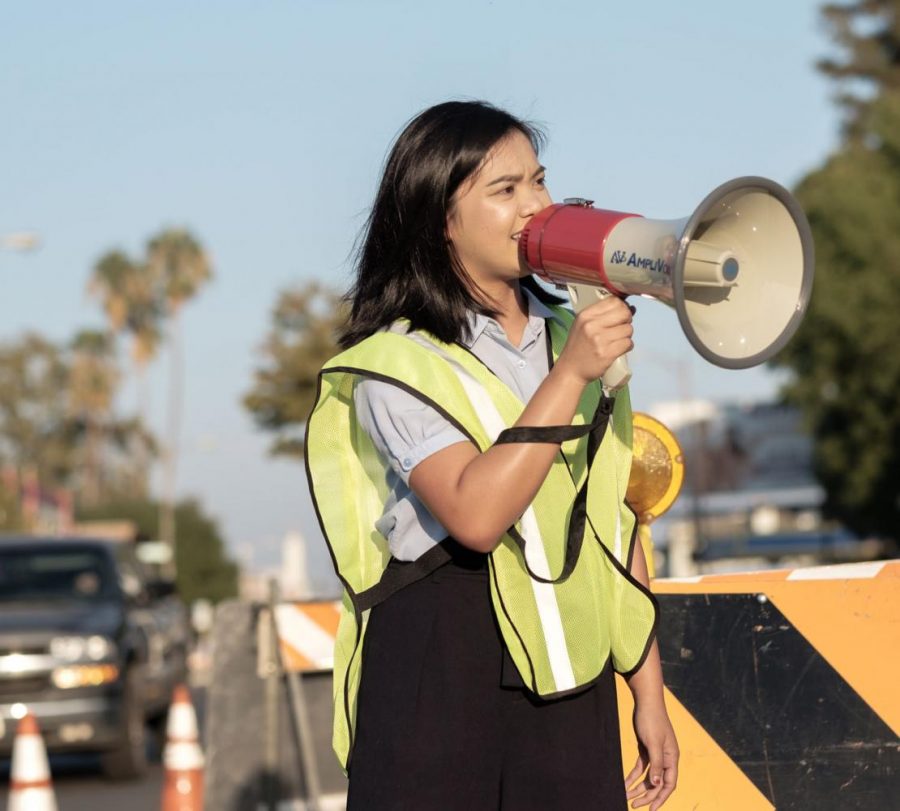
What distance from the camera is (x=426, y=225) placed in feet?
9.57

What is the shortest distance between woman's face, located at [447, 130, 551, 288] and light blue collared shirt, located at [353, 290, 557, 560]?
3.8 inches

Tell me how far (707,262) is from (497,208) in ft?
1.20

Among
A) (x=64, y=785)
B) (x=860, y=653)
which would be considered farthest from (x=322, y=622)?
(x=64, y=785)

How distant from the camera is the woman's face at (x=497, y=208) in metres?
2.87

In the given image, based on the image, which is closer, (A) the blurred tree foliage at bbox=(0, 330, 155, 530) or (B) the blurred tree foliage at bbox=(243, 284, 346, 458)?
(B) the blurred tree foliage at bbox=(243, 284, 346, 458)

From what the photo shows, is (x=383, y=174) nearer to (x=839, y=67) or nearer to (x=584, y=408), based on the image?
(x=584, y=408)

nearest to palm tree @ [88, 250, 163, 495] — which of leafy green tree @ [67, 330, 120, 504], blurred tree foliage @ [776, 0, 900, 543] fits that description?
leafy green tree @ [67, 330, 120, 504]

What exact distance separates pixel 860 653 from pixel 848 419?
3856cm

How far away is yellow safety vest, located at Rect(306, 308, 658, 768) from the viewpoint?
2711 millimetres

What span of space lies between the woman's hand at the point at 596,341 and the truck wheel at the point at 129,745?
10.2 metres

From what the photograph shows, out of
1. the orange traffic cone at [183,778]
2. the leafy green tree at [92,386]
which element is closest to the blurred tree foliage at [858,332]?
the orange traffic cone at [183,778]

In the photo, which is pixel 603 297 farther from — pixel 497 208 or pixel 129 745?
pixel 129 745

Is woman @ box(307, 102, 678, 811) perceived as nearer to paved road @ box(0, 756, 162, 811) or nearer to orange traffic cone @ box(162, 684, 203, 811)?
orange traffic cone @ box(162, 684, 203, 811)

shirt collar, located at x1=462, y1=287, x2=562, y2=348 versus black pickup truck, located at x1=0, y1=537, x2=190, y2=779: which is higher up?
shirt collar, located at x1=462, y1=287, x2=562, y2=348
